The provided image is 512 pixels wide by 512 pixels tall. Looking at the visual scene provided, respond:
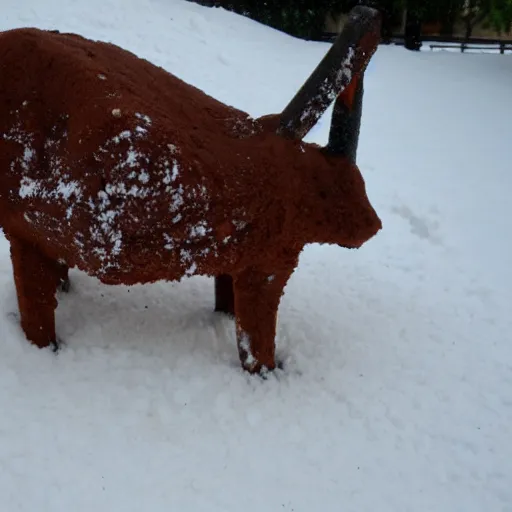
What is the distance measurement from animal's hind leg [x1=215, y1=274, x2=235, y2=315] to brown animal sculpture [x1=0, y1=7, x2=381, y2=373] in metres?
0.62

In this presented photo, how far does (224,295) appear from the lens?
13.2 ft

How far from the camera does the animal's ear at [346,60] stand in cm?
283

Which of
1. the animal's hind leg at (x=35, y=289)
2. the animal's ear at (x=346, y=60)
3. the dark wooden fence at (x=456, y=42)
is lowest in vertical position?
the animal's hind leg at (x=35, y=289)

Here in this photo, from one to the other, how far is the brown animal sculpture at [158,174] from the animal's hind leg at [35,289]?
1 centimetres

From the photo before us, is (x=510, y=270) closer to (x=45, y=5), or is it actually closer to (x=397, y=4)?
(x=45, y=5)

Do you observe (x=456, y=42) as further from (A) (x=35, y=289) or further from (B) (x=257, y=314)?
(A) (x=35, y=289)

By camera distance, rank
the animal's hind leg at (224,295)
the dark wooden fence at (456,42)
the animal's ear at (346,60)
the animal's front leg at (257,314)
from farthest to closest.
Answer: the dark wooden fence at (456,42)
the animal's hind leg at (224,295)
the animal's front leg at (257,314)
the animal's ear at (346,60)

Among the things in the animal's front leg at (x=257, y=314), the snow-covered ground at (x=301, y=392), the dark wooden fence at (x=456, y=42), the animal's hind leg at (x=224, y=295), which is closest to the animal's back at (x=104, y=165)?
the animal's front leg at (x=257, y=314)

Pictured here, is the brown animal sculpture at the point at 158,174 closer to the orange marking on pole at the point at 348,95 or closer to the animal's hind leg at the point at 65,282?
the orange marking on pole at the point at 348,95

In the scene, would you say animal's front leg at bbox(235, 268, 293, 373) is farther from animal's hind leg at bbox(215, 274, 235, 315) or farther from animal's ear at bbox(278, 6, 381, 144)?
animal's ear at bbox(278, 6, 381, 144)

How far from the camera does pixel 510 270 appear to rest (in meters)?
5.17

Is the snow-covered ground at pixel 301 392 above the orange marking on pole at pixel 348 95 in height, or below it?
below

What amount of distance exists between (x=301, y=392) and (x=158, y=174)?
1.55 meters

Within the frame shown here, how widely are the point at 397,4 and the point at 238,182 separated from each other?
9613mm
